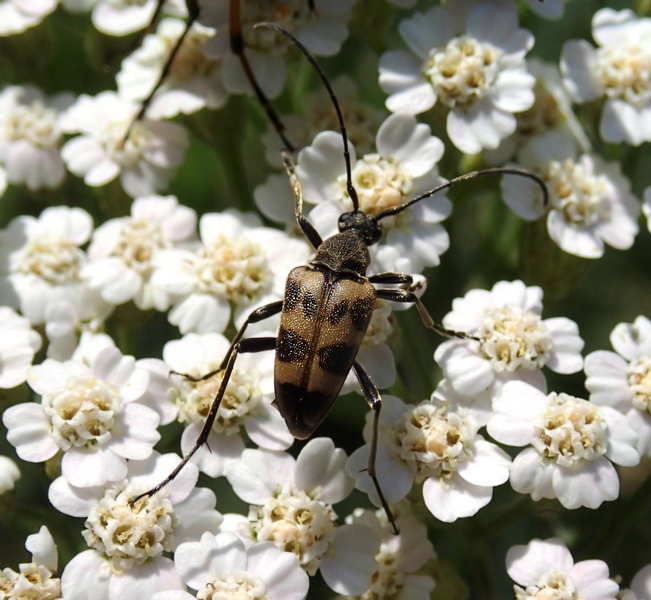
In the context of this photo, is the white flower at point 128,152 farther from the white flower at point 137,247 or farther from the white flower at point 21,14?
the white flower at point 21,14

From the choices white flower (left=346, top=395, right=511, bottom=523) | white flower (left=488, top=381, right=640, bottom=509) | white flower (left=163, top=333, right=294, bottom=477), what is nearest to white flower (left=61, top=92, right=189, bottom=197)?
white flower (left=163, top=333, right=294, bottom=477)

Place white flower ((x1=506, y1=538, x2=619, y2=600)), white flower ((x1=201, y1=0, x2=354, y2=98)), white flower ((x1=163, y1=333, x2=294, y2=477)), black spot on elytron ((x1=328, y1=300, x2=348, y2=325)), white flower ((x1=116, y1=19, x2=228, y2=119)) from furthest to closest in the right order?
white flower ((x1=116, y1=19, x2=228, y2=119))
white flower ((x1=201, y1=0, x2=354, y2=98))
white flower ((x1=163, y1=333, x2=294, y2=477))
black spot on elytron ((x1=328, y1=300, x2=348, y2=325))
white flower ((x1=506, y1=538, x2=619, y2=600))

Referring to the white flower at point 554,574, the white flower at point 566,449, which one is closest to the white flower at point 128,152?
the white flower at point 566,449

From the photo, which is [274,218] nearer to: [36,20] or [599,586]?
[36,20]

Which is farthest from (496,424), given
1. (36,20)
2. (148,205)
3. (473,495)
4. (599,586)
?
(36,20)

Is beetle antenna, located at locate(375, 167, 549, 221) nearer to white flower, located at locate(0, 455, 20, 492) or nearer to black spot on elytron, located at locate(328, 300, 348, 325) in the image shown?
black spot on elytron, located at locate(328, 300, 348, 325)

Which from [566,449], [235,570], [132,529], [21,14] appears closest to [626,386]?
[566,449]

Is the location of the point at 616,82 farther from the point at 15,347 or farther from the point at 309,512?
the point at 15,347
